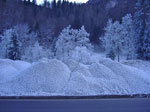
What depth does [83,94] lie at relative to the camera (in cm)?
752

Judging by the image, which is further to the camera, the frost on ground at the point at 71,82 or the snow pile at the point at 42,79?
the snow pile at the point at 42,79

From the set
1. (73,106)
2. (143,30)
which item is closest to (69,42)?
(143,30)

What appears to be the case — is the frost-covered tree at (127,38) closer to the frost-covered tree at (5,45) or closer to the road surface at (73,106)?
the road surface at (73,106)

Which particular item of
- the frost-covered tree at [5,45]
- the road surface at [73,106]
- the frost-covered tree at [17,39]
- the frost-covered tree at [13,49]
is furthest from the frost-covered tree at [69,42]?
the road surface at [73,106]

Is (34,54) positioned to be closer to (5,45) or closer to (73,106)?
(5,45)

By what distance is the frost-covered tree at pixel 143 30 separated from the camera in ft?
68.4

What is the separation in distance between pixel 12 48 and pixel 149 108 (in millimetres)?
29732

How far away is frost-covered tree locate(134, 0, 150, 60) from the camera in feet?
68.4

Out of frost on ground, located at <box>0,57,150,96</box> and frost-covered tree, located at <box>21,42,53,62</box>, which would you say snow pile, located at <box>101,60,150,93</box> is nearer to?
frost on ground, located at <box>0,57,150,96</box>

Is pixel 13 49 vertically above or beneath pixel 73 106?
above

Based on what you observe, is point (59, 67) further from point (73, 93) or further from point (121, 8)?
point (121, 8)

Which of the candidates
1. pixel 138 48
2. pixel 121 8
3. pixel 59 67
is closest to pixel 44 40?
pixel 138 48

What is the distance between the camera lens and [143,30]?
21500mm

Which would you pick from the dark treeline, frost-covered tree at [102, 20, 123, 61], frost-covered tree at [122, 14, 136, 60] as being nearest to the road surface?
frost-covered tree at [122, 14, 136, 60]
